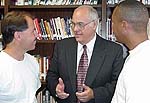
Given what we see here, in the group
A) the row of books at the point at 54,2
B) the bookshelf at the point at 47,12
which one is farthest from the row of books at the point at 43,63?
the row of books at the point at 54,2

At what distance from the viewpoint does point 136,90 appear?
1576mm

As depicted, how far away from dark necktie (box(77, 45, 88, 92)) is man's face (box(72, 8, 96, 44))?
102 mm

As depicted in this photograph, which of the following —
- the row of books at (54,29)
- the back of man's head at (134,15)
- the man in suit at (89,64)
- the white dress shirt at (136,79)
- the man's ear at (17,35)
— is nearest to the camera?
the white dress shirt at (136,79)

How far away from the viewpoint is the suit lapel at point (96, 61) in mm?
2551

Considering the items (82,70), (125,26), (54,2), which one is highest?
(54,2)

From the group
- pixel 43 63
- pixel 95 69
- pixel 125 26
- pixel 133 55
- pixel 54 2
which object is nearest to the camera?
pixel 133 55

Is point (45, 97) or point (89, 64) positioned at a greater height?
point (89, 64)

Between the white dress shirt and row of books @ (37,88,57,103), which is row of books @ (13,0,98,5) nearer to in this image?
row of books @ (37,88,57,103)

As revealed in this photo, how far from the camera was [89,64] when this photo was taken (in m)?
2.61

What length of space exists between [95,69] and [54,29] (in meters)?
1.04

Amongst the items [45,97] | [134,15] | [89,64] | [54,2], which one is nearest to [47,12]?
[54,2]

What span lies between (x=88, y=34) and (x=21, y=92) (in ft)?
2.55

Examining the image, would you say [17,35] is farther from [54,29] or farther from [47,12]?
[47,12]

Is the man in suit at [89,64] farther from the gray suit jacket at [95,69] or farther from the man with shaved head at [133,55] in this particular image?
the man with shaved head at [133,55]
